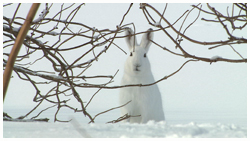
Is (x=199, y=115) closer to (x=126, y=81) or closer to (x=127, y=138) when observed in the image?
(x=126, y=81)

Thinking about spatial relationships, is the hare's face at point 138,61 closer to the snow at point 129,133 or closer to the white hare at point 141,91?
the white hare at point 141,91

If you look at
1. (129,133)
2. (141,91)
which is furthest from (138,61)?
(129,133)

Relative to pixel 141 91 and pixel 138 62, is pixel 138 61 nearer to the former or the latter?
pixel 138 62

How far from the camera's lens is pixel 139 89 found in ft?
4.64

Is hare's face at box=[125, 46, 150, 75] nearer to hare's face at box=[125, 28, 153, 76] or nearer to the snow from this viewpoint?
hare's face at box=[125, 28, 153, 76]

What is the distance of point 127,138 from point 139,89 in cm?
97

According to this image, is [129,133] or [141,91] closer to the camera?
[129,133]

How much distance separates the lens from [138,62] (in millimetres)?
1327

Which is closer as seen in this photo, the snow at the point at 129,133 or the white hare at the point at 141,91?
the snow at the point at 129,133

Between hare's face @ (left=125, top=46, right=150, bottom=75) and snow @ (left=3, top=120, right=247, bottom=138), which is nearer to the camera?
snow @ (left=3, top=120, right=247, bottom=138)

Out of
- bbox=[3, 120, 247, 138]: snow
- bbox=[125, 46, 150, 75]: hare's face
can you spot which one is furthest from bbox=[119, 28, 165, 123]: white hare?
bbox=[3, 120, 247, 138]: snow

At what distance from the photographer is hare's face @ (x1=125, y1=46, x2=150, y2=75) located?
1335mm

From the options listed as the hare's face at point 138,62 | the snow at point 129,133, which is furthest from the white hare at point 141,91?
the snow at point 129,133

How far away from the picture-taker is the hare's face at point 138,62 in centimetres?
133
